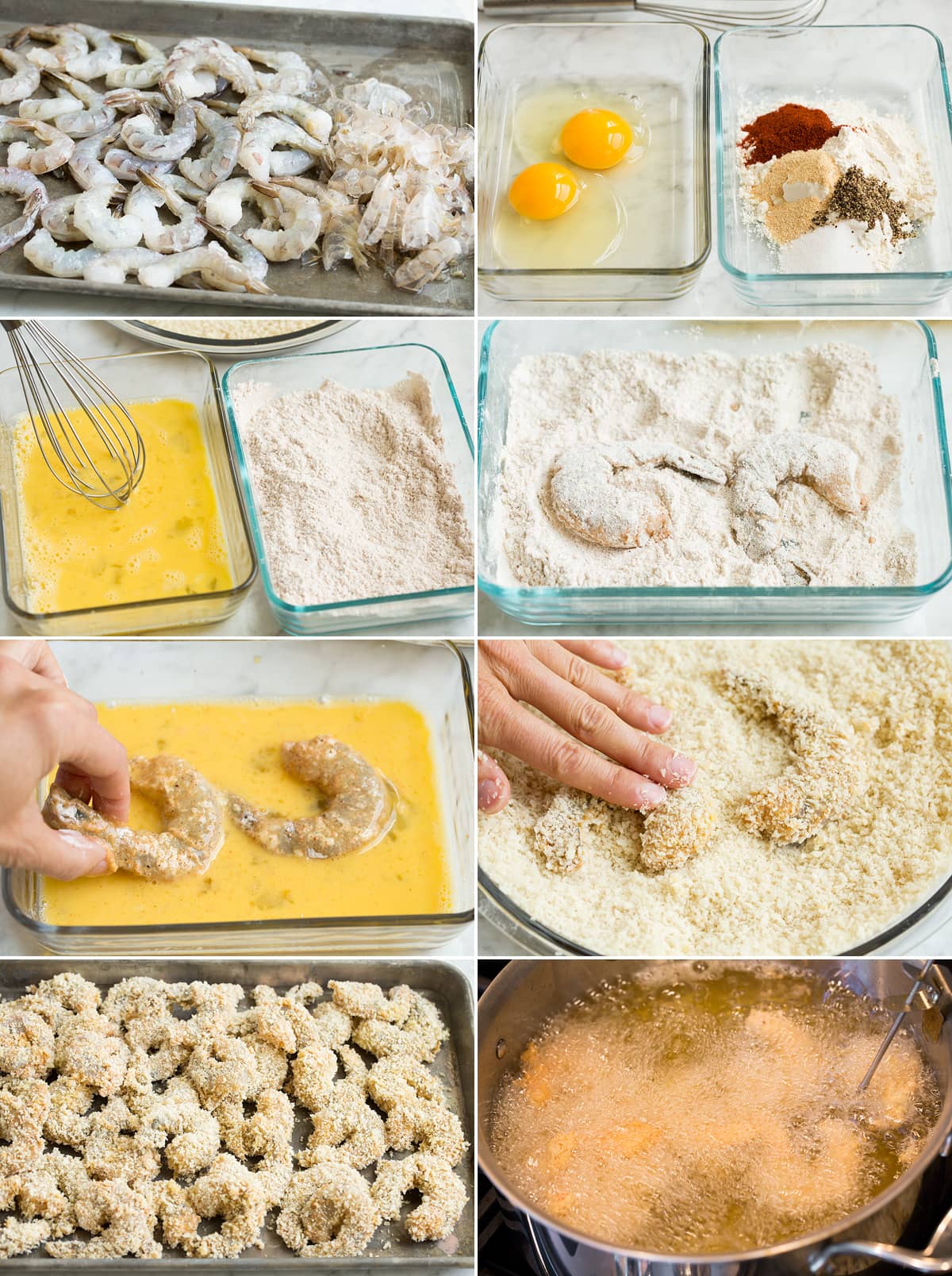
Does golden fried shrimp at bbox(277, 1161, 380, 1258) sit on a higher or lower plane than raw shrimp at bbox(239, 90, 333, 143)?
lower

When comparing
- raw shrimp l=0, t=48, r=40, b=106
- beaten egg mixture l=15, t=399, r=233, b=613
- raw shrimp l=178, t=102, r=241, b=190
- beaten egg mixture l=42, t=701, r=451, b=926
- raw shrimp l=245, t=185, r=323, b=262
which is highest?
raw shrimp l=0, t=48, r=40, b=106

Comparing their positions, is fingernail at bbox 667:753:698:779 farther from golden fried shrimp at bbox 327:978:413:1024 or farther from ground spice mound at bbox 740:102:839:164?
ground spice mound at bbox 740:102:839:164

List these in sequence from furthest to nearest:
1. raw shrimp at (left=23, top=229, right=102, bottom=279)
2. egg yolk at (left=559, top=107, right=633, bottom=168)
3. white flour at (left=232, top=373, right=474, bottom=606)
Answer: egg yolk at (left=559, top=107, right=633, bottom=168), raw shrimp at (left=23, top=229, right=102, bottom=279), white flour at (left=232, top=373, right=474, bottom=606)

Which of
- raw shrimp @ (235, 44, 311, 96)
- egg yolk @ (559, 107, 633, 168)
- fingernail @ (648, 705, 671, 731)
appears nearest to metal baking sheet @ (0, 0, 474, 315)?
raw shrimp @ (235, 44, 311, 96)

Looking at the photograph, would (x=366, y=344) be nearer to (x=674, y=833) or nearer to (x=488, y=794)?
(x=488, y=794)

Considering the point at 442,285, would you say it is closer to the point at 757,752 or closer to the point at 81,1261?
the point at 757,752

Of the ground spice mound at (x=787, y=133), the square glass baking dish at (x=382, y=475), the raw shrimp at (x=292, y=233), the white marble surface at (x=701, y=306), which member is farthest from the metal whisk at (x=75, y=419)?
the ground spice mound at (x=787, y=133)
